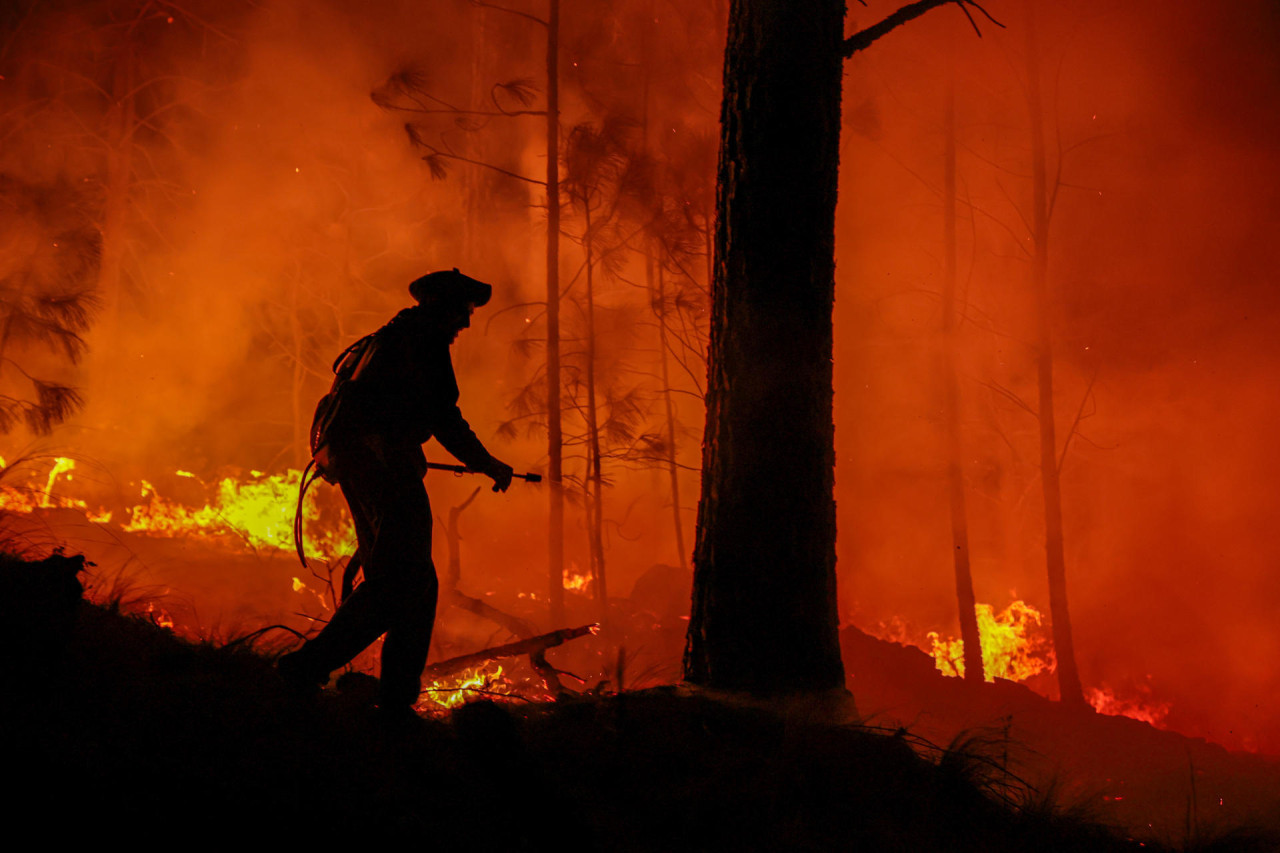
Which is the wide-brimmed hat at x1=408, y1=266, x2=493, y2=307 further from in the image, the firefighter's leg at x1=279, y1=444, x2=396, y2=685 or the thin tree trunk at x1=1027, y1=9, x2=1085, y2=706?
the thin tree trunk at x1=1027, y1=9, x2=1085, y2=706

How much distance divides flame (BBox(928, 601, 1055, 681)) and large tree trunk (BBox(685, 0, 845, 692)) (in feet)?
52.3

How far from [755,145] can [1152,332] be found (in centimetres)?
1835

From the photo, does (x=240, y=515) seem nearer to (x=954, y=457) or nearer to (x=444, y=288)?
(x=954, y=457)

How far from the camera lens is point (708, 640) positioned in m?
3.42

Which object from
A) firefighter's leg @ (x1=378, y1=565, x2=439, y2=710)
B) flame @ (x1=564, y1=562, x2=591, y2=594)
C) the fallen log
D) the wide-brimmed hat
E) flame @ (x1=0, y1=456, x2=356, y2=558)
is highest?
the wide-brimmed hat

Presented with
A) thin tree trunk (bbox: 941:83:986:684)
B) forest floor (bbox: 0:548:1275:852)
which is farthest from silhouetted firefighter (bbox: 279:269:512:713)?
thin tree trunk (bbox: 941:83:986:684)

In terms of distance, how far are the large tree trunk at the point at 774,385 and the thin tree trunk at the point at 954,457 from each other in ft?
28.4

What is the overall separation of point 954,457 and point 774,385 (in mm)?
9194

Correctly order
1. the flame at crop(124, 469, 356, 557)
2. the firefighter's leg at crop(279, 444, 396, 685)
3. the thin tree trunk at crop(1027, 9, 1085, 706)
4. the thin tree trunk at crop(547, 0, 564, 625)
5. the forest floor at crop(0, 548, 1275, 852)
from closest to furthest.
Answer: the forest floor at crop(0, 548, 1275, 852) → the firefighter's leg at crop(279, 444, 396, 685) → the thin tree trunk at crop(547, 0, 564, 625) → the thin tree trunk at crop(1027, 9, 1085, 706) → the flame at crop(124, 469, 356, 557)

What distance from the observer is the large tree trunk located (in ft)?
11.0

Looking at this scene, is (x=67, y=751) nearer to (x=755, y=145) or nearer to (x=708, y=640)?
(x=708, y=640)

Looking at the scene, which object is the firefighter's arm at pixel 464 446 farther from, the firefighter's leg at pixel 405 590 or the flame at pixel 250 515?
the flame at pixel 250 515

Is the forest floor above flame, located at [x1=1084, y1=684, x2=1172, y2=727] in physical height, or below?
above

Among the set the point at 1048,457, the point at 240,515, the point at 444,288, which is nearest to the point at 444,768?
the point at 444,288
